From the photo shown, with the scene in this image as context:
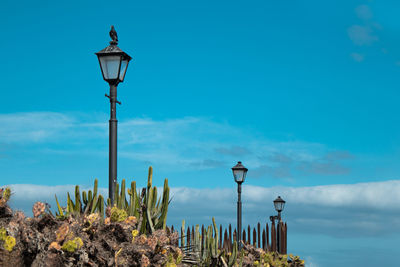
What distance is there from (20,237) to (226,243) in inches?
457

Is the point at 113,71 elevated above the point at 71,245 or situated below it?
above

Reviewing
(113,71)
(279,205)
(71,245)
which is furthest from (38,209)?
(279,205)

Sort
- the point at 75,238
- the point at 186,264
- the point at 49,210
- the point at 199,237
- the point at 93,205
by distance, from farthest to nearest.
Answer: the point at 199,237, the point at 186,264, the point at 93,205, the point at 49,210, the point at 75,238

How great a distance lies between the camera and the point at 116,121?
31.2ft

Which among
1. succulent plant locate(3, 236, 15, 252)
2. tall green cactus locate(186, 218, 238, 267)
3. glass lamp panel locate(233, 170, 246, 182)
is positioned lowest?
tall green cactus locate(186, 218, 238, 267)

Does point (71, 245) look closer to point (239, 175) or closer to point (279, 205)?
point (239, 175)

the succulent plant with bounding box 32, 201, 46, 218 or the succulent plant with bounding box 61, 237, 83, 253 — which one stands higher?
the succulent plant with bounding box 32, 201, 46, 218

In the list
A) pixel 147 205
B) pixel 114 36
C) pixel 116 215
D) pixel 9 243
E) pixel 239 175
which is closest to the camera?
pixel 9 243

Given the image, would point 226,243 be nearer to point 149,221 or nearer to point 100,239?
point 149,221

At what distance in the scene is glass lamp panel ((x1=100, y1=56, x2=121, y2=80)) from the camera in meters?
9.61

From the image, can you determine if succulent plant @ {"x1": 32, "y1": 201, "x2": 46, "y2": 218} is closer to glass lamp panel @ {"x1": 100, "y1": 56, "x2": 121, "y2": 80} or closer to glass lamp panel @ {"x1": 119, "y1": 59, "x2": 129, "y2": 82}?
glass lamp panel @ {"x1": 100, "y1": 56, "x2": 121, "y2": 80}

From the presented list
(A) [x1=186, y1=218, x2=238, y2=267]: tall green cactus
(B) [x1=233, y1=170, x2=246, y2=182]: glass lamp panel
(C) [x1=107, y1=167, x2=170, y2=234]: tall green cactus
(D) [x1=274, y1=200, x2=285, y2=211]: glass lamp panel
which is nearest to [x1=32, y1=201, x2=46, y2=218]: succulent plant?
(C) [x1=107, y1=167, x2=170, y2=234]: tall green cactus

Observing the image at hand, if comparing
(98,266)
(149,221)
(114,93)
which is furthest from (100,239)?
(114,93)

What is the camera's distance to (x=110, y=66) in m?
9.65
